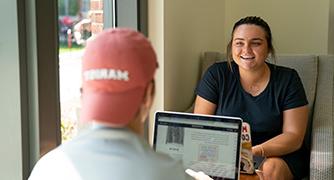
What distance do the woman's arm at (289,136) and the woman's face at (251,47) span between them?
0.87 ft

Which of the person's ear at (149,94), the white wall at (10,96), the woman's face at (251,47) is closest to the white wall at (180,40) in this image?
the woman's face at (251,47)

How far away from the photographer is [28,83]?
1.46 metres

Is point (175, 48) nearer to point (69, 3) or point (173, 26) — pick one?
point (173, 26)

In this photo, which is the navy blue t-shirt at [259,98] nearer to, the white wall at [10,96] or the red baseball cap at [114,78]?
the white wall at [10,96]

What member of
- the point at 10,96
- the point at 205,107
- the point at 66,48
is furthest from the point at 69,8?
the point at 205,107

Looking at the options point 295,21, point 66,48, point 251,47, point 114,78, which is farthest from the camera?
point 295,21

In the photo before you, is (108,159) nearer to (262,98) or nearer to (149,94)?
(149,94)

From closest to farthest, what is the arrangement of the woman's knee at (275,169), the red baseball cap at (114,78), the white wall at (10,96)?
1. the red baseball cap at (114,78)
2. the white wall at (10,96)
3. the woman's knee at (275,169)

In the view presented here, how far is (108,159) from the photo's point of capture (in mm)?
864

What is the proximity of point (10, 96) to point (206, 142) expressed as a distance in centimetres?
64

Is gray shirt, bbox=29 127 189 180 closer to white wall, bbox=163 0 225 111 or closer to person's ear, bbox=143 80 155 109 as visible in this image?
person's ear, bbox=143 80 155 109

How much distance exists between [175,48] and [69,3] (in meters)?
0.77

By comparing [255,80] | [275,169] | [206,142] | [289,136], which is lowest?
[275,169]

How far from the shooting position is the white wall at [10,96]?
54.7 inches
